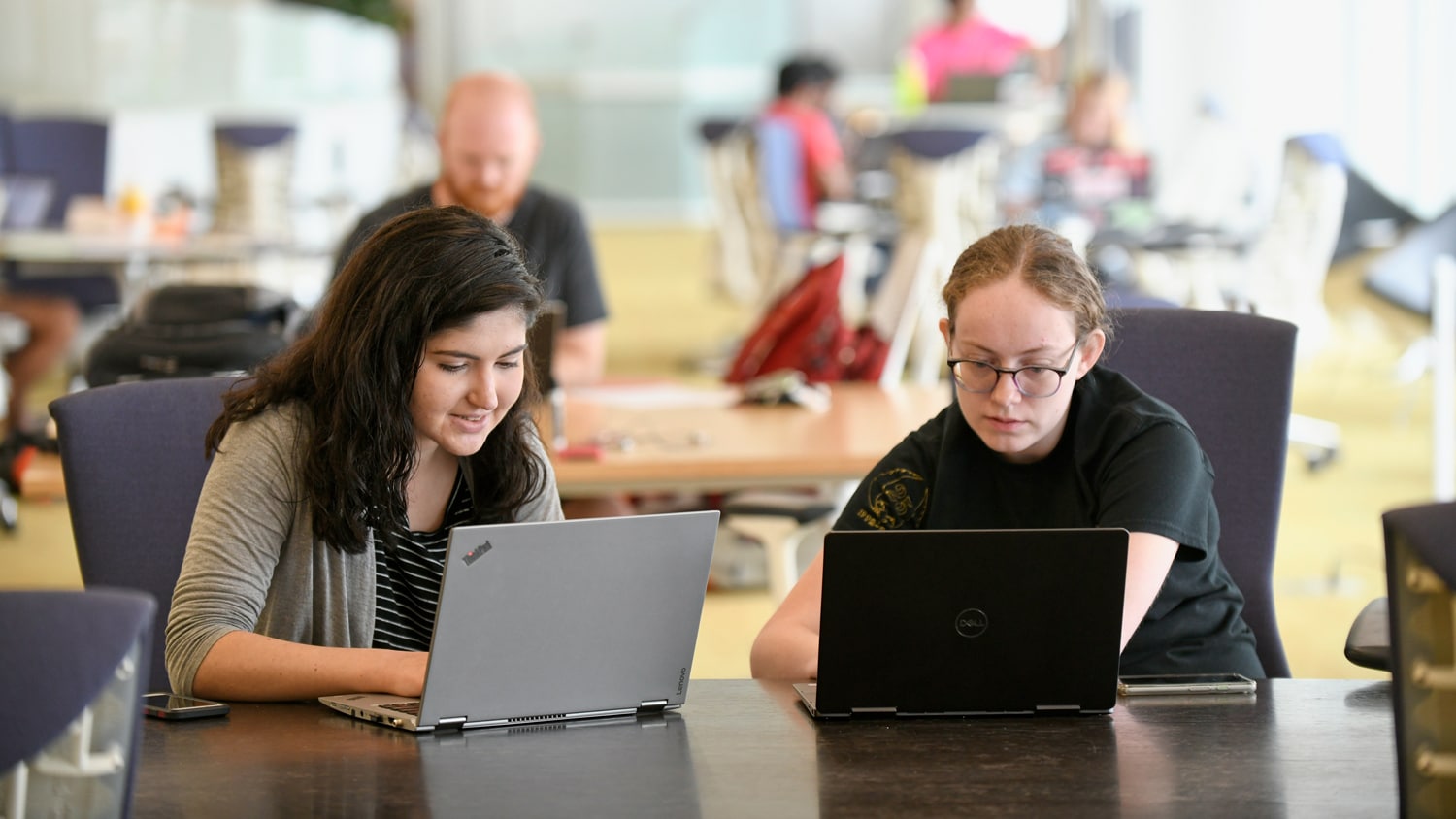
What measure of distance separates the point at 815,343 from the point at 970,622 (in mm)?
2661

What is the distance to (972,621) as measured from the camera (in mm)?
1586

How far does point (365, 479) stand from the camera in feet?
5.99

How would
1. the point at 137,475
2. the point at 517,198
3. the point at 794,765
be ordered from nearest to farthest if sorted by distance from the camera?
the point at 794,765
the point at 137,475
the point at 517,198

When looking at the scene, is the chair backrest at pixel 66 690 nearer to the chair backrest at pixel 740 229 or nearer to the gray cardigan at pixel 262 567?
the gray cardigan at pixel 262 567

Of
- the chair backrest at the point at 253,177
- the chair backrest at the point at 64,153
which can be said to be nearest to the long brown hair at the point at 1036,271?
the chair backrest at the point at 253,177

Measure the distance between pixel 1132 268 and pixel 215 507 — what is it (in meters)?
6.50

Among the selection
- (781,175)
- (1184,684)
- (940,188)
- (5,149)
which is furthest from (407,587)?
(5,149)

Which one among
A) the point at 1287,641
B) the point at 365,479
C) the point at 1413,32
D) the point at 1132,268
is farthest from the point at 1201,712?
the point at 1413,32

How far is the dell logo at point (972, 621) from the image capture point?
158 centimetres

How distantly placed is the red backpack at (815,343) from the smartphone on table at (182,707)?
2.60 meters

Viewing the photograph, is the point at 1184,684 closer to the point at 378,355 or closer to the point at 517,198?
the point at 378,355

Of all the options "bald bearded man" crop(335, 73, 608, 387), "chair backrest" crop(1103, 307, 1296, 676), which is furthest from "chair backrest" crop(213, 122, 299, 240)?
"chair backrest" crop(1103, 307, 1296, 676)

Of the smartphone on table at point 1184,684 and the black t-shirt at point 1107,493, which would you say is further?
the black t-shirt at point 1107,493

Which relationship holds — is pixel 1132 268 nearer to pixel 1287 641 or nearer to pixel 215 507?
pixel 1287 641
